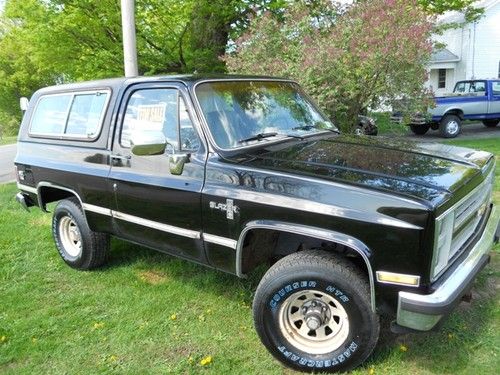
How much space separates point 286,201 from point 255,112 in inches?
43.6

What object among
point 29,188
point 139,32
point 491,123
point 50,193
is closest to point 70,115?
point 50,193

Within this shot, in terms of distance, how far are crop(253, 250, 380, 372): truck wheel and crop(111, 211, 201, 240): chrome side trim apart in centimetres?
74

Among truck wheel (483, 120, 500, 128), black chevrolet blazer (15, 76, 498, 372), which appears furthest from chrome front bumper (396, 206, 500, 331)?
truck wheel (483, 120, 500, 128)

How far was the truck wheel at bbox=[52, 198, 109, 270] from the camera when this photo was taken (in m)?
4.61

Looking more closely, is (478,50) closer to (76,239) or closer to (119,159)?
(76,239)

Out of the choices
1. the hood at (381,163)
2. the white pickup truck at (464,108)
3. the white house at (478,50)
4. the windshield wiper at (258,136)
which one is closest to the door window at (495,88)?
the white pickup truck at (464,108)

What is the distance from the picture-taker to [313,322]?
9.88 ft

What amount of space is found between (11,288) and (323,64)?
5921 millimetres

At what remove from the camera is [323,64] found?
806cm

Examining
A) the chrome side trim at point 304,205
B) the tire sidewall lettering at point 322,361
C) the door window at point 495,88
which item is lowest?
the tire sidewall lettering at point 322,361

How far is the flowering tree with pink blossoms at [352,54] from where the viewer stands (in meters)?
7.97

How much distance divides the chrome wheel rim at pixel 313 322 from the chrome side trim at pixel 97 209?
6.40ft

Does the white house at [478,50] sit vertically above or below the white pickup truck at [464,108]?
above

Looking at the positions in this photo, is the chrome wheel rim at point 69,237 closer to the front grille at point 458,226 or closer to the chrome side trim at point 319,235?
the chrome side trim at point 319,235
